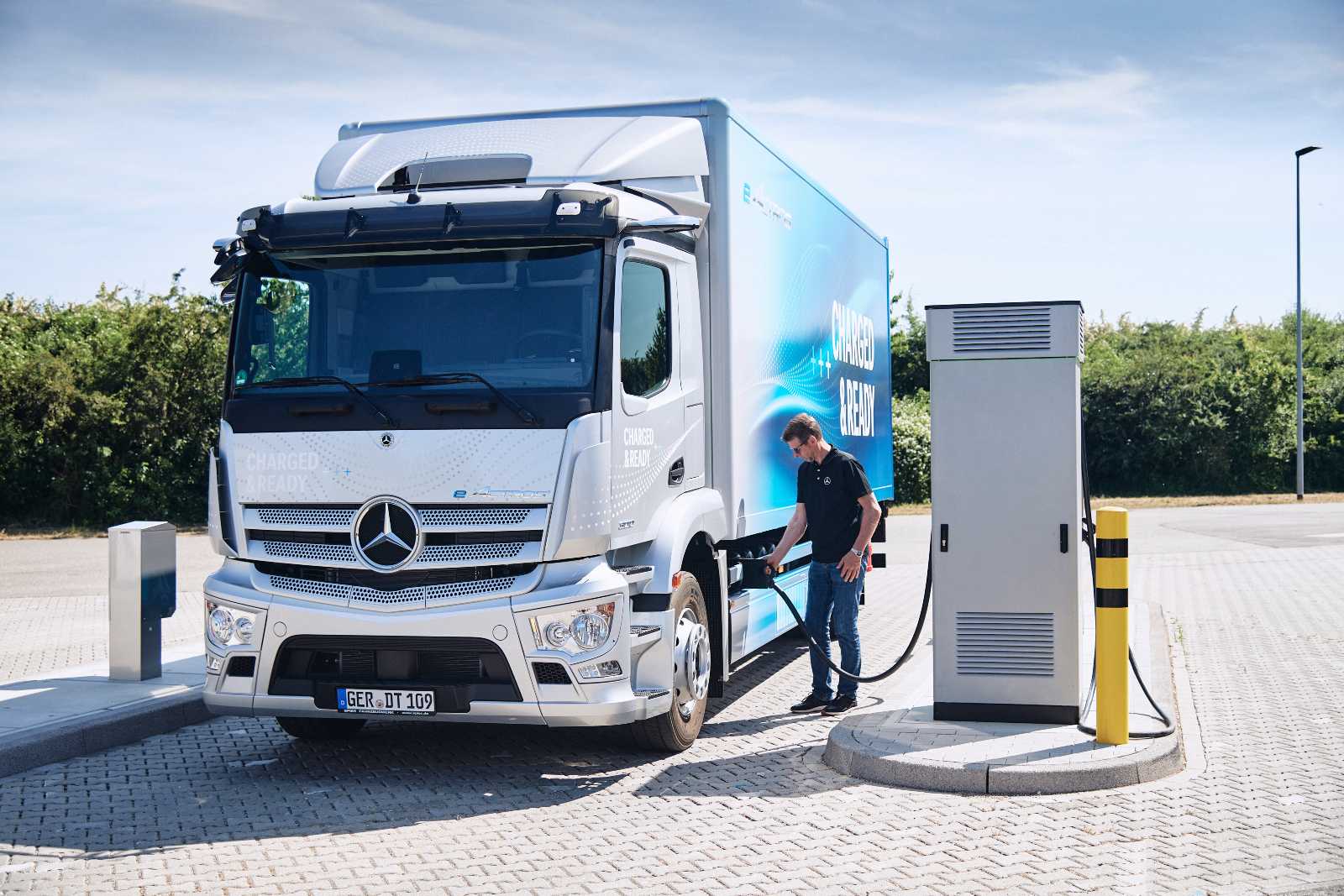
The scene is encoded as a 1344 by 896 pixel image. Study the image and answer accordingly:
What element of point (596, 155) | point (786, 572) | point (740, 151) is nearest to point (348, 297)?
point (596, 155)

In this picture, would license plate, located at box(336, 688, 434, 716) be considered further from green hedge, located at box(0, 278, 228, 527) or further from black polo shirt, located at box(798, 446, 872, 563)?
green hedge, located at box(0, 278, 228, 527)

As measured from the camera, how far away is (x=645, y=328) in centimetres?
669

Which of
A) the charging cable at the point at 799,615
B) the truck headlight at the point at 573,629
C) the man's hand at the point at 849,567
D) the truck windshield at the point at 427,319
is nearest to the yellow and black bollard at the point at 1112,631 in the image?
the charging cable at the point at 799,615

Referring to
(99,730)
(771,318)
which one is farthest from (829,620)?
(99,730)

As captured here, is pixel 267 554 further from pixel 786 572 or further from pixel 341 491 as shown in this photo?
pixel 786 572

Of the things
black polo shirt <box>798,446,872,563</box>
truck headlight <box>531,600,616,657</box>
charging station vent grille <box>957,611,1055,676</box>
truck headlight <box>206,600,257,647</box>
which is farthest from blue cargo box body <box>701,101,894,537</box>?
truck headlight <box>206,600,257,647</box>

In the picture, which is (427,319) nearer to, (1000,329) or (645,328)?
(645,328)

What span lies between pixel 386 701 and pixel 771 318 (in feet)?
11.6

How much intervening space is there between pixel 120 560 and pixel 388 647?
3.58 meters

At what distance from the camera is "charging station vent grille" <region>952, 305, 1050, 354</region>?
705cm

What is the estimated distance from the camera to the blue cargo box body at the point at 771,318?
750 cm

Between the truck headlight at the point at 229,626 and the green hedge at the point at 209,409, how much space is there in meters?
16.2

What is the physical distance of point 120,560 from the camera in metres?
8.91

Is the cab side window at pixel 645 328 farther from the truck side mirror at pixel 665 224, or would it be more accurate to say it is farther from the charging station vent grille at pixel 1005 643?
Result: the charging station vent grille at pixel 1005 643
